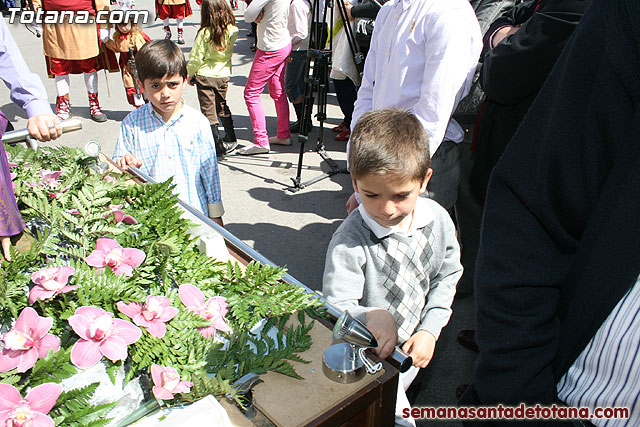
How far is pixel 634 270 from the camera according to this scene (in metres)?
0.77

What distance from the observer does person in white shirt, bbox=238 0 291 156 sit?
4.78m

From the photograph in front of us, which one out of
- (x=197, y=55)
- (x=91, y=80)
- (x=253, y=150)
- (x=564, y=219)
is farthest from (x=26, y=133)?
(x=91, y=80)

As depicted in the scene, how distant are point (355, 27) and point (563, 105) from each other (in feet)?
13.6

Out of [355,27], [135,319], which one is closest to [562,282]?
[135,319]

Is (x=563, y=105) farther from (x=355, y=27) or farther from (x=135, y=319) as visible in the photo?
(x=355, y=27)

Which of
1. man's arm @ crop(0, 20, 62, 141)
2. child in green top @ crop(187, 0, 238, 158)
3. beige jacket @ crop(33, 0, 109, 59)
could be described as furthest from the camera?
beige jacket @ crop(33, 0, 109, 59)

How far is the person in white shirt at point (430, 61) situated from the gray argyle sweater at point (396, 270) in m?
0.51

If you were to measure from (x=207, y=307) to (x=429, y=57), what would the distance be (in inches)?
57.6

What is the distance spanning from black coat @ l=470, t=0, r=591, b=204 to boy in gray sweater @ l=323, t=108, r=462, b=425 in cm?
63

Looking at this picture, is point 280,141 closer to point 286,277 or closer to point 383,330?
point 286,277

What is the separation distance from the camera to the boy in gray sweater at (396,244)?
1.55 metres

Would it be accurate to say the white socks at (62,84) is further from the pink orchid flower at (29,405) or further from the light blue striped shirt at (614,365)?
the light blue striped shirt at (614,365)

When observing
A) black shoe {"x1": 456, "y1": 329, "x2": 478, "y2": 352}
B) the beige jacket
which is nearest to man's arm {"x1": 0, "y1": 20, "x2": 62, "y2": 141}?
black shoe {"x1": 456, "y1": 329, "x2": 478, "y2": 352}

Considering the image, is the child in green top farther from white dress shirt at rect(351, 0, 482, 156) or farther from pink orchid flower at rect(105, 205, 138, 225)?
pink orchid flower at rect(105, 205, 138, 225)
